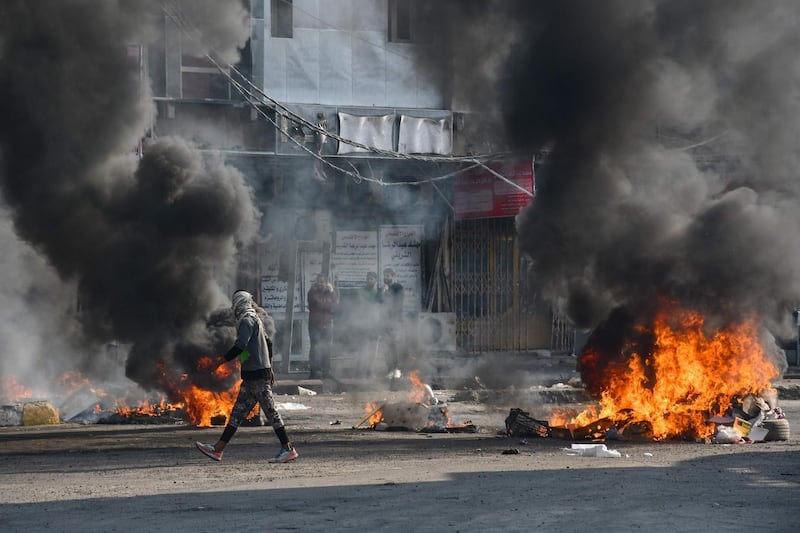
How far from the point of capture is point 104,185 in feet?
50.8

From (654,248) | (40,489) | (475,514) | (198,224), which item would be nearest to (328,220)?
(198,224)

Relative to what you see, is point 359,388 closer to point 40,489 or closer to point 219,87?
point 219,87

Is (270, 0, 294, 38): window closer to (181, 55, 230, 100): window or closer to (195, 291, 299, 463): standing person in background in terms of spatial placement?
(181, 55, 230, 100): window

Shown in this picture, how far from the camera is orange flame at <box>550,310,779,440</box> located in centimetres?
1209

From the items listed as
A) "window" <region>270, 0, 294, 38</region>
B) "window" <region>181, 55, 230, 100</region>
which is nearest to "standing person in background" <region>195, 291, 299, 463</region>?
"window" <region>181, 55, 230, 100</region>

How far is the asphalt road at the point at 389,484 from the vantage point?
705cm

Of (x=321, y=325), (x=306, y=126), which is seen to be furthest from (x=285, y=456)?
(x=306, y=126)

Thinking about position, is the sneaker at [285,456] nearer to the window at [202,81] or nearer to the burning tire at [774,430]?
the burning tire at [774,430]

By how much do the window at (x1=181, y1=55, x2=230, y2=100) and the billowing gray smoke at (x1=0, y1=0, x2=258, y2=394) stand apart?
4.61 metres

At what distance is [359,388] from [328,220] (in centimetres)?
539

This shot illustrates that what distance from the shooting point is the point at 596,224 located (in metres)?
13.6

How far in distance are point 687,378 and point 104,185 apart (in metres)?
8.40

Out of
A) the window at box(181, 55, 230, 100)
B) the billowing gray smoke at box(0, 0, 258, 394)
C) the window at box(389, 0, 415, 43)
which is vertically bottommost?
the billowing gray smoke at box(0, 0, 258, 394)

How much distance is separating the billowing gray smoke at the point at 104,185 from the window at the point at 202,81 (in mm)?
Answer: 4613
